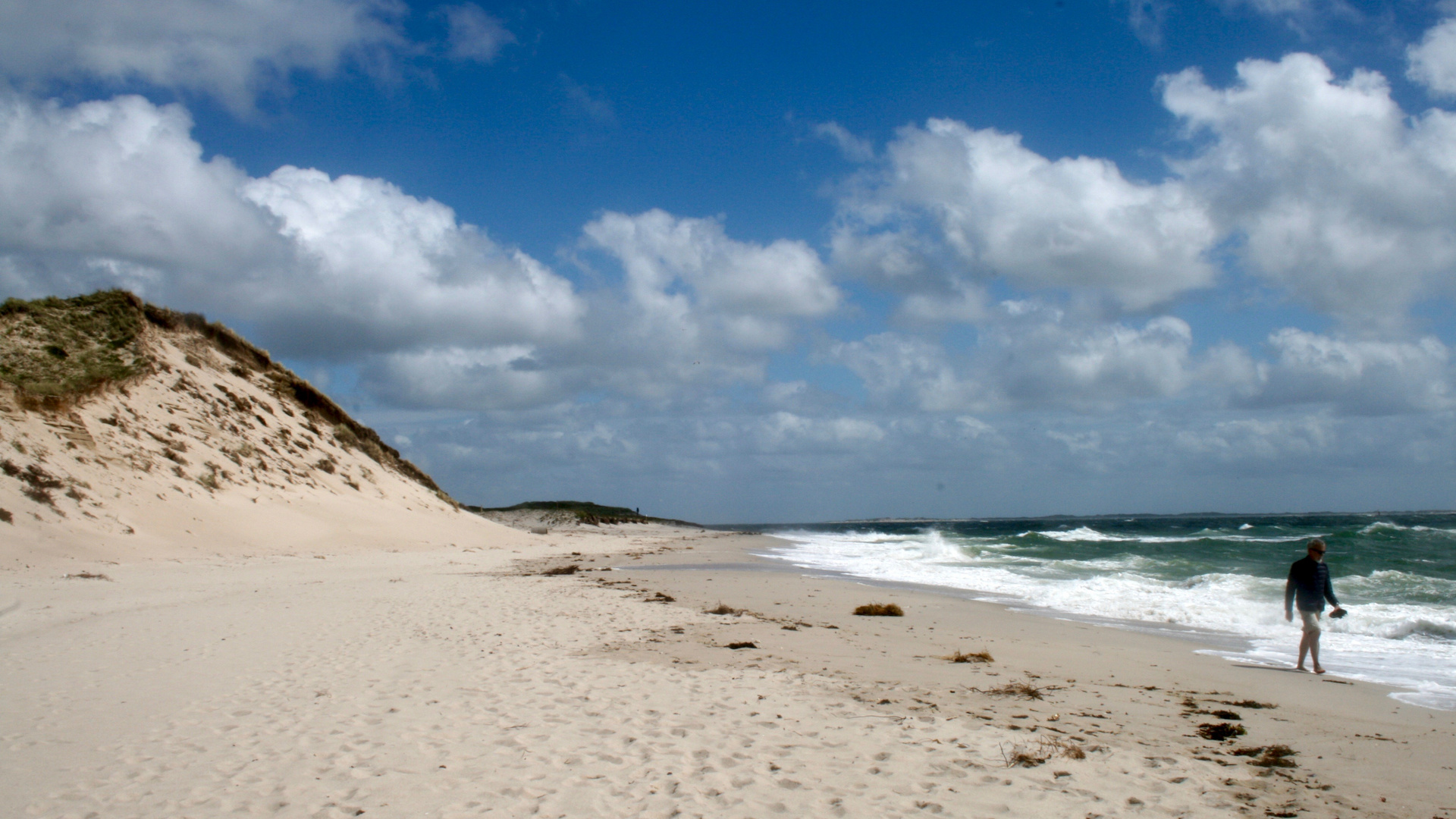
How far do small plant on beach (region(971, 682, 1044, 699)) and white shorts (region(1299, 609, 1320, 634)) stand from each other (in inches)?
172

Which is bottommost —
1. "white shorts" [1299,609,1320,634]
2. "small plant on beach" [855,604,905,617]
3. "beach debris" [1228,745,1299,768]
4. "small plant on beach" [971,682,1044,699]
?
"small plant on beach" [855,604,905,617]

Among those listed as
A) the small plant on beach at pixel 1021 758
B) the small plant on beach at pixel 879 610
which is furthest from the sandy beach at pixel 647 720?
the small plant on beach at pixel 879 610

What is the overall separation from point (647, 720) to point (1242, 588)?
16.8 metres

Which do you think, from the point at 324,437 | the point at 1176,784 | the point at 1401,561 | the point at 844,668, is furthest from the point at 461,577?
the point at 1401,561

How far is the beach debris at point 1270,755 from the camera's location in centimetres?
531

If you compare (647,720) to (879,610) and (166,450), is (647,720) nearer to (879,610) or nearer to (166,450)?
(879,610)

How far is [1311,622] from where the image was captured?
30.2 feet

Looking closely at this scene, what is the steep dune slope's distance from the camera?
17922mm

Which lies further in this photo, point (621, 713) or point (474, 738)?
point (621, 713)

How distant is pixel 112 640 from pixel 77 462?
1391cm

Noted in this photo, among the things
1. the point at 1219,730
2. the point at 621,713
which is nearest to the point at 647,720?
the point at 621,713

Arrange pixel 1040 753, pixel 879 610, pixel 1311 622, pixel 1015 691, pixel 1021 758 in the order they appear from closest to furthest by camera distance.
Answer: pixel 1021 758
pixel 1040 753
pixel 1015 691
pixel 1311 622
pixel 879 610

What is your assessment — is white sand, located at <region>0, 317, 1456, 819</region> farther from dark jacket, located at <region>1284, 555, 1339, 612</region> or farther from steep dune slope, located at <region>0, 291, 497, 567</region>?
steep dune slope, located at <region>0, 291, 497, 567</region>

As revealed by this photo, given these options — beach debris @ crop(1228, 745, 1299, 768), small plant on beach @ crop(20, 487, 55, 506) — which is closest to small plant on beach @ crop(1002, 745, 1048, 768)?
beach debris @ crop(1228, 745, 1299, 768)
